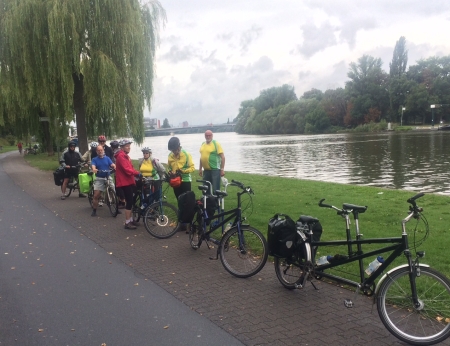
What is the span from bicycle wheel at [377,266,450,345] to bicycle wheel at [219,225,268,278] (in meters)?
1.89

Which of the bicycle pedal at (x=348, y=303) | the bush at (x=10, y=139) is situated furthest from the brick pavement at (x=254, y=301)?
the bush at (x=10, y=139)

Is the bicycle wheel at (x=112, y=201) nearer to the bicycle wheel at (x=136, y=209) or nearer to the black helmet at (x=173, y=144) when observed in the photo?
the bicycle wheel at (x=136, y=209)

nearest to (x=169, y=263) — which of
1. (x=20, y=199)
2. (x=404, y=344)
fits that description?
(x=404, y=344)

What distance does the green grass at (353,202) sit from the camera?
7.12 metres

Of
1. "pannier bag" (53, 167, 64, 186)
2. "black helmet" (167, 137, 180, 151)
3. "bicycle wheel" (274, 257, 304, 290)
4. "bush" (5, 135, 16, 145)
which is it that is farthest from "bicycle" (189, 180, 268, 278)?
"bush" (5, 135, 16, 145)

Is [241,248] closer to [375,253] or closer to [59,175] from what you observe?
[375,253]

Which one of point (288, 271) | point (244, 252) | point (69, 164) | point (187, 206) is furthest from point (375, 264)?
point (69, 164)

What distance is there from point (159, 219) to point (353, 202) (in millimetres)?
5627

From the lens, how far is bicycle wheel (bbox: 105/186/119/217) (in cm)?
1062

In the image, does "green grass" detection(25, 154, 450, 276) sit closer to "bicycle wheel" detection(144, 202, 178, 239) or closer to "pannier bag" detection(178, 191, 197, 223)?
"pannier bag" detection(178, 191, 197, 223)

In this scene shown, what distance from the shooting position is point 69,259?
698 cm

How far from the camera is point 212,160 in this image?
952cm

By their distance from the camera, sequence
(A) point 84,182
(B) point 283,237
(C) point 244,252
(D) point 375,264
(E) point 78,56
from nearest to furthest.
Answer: (D) point 375,264 → (B) point 283,237 → (C) point 244,252 → (A) point 84,182 → (E) point 78,56

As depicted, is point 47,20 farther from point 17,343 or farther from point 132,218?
point 17,343
